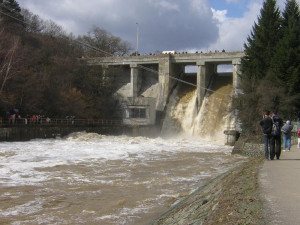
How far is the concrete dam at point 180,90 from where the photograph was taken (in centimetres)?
4550

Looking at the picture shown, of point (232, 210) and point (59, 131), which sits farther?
point (59, 131)

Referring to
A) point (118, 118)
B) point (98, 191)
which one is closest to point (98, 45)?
point (118, 118)

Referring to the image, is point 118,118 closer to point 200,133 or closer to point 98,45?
point 200,133

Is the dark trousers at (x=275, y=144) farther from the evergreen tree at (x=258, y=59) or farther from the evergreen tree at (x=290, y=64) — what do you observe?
the evergreen tree at (x=290, y=64)

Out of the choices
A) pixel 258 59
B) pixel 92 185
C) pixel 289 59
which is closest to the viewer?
pixel 92 185

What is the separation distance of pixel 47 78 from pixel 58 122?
697 cm

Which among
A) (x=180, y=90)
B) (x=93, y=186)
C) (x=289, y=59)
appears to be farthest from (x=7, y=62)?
(x=93, y=186)

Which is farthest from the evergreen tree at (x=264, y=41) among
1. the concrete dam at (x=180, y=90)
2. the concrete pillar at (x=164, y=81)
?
the concrete pillar at (x=164, y=81)

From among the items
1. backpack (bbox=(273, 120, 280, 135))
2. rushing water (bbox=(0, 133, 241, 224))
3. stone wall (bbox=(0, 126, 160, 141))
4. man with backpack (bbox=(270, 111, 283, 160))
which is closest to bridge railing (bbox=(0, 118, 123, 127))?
stone wall (bbox=(0, 126, 160, 141))

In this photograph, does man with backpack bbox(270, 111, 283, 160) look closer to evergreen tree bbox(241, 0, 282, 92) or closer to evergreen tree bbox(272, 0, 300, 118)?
evergreen tree bbox(272, 0, 300, 118)

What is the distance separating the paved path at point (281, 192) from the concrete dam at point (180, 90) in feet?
104

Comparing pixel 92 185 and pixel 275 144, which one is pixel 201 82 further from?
pixel 92 185

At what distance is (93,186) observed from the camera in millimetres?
13969

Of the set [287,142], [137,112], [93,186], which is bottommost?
[93,186]
